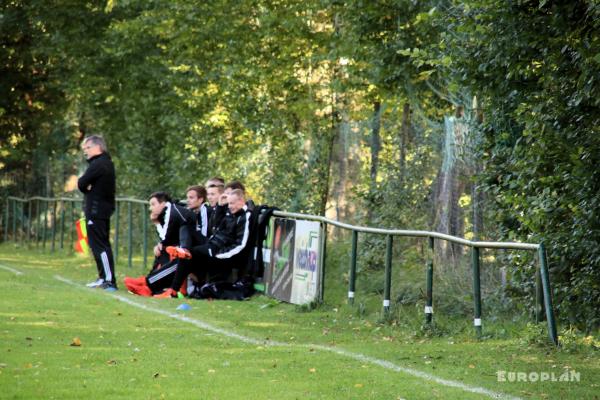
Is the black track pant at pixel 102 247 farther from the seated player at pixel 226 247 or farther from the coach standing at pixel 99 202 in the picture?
the seated player at pixel 226 247

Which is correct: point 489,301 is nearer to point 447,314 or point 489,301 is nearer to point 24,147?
point 447,314

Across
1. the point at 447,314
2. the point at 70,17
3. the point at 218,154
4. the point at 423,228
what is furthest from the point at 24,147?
the point at 447,314

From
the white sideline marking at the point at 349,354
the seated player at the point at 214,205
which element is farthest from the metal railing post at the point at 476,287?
the seated player at the point at 214,205

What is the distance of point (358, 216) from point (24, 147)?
1833cm

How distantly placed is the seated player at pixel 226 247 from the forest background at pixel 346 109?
6.01ft

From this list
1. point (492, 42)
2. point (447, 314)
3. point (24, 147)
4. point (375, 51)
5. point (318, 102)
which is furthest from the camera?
point (24, 147)

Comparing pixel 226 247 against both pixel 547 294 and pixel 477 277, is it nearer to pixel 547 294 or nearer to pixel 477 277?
pixel 477 277

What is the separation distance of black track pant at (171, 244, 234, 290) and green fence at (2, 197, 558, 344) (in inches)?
47.3

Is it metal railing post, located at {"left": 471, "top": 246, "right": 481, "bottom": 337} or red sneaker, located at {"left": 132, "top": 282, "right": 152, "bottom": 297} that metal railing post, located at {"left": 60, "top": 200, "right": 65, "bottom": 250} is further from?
metal railing post, located at {"left": 471, "top": 246, "right": 481, "bottom": 337}

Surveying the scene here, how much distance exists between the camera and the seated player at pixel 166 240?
734 inches

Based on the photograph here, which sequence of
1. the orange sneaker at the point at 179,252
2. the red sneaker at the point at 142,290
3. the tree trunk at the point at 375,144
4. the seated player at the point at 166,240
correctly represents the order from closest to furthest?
the orange sneaker at the point at 179,252, the red sneaker at the point at 142,290, the seated player at the point at 166,240, the tree trunk at the point at 375,144

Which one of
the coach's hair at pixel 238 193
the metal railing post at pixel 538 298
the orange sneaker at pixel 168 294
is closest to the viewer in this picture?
the metal railing post at pixel 538 298

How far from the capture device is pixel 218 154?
29.5 metres

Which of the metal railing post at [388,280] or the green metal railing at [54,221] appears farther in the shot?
the green metal railing at [54,221]
